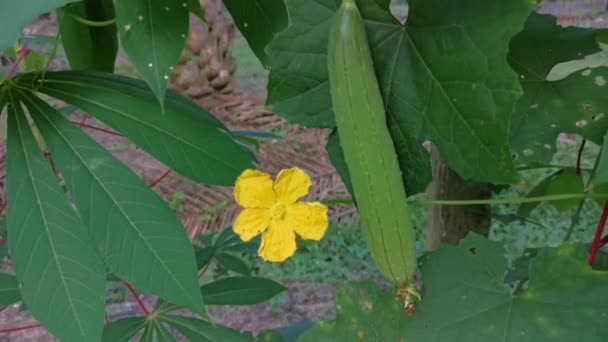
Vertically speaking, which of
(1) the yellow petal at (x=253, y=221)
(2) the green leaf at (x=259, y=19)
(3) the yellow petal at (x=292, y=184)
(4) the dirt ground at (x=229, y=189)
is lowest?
(4) the dirt ground at (x=229, y=189)

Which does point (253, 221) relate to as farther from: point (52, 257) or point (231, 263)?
point (231, 263)

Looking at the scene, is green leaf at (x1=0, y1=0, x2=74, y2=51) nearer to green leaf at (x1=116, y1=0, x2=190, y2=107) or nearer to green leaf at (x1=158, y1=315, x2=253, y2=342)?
green leaf at (x1=116, y1=0, x2=190, y2=107)

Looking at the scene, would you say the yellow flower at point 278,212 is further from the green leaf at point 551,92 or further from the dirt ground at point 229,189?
the dirt ground at point 229,189

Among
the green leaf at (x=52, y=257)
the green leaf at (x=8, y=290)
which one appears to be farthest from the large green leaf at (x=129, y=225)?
the green leaf at (x=8, y=290)

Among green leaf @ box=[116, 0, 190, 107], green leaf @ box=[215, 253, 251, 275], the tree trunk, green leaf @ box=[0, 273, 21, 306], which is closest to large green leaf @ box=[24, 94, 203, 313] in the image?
green leaf @ box=[116, 0, 190, 107]

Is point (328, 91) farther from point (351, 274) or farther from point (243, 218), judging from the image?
point (351, 274)
